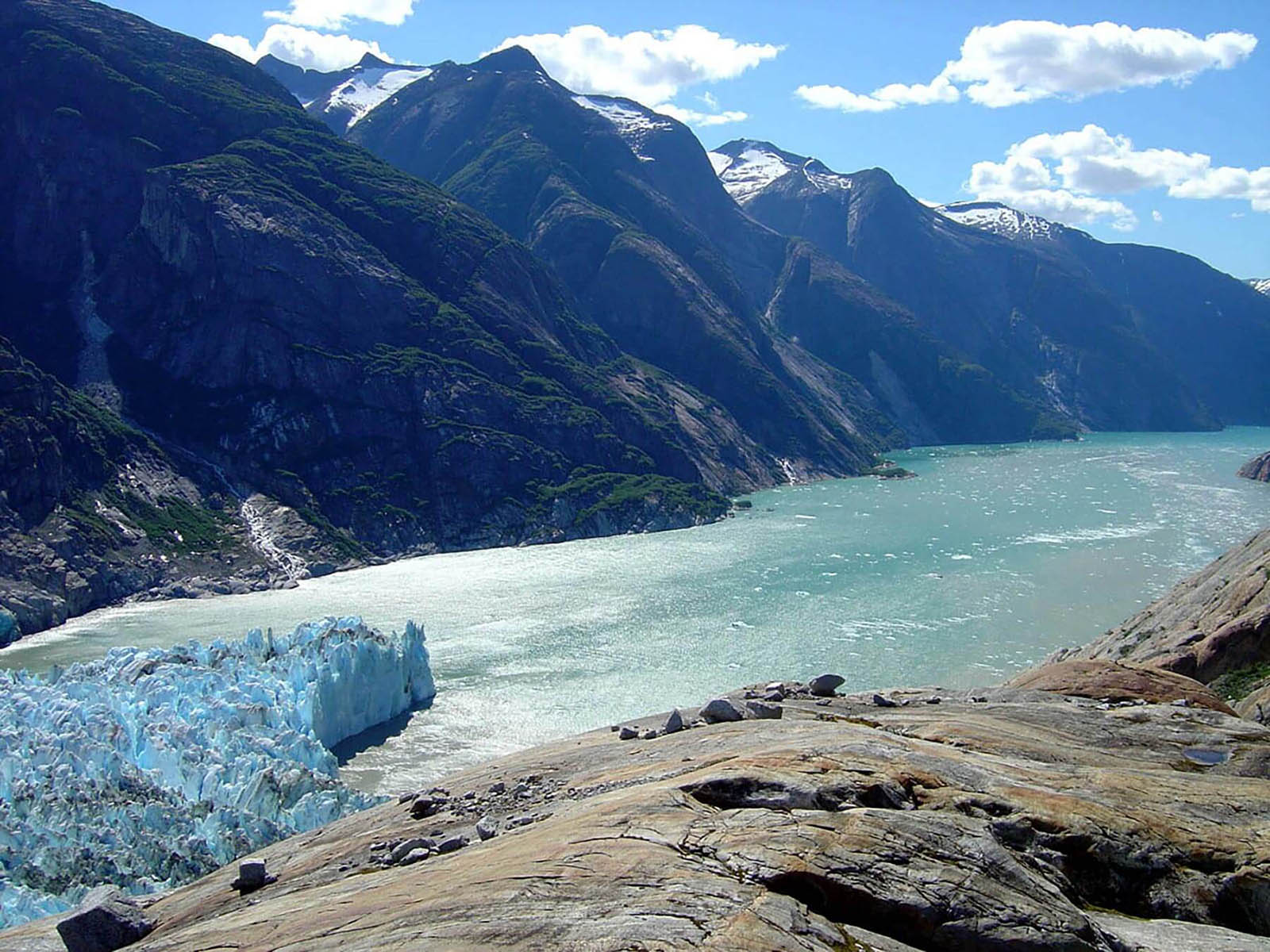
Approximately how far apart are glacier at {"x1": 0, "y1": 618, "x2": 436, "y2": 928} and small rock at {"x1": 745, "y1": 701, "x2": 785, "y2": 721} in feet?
91.8

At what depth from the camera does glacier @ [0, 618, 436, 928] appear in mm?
44156

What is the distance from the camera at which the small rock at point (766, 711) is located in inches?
1075

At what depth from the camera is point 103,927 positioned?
70.0 ft

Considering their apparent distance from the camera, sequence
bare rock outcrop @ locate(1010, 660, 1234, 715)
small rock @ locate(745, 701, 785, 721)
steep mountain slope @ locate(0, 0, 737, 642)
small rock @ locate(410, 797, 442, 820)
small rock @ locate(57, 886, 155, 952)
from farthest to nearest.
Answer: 1. steep mountain slope @ locate(0, 0, 737, 642)
2. bare rock outcrop @ locate(1010, 660, 1234, 715)
3. small rock @ locate(745, 701, 785, 721)
4. small rock @ locate(410, 797, 442, 820)
5. small rock @ locate(57, 886, 155, 952)

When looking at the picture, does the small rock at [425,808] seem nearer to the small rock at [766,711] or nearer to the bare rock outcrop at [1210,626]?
the small rock at [766,711]

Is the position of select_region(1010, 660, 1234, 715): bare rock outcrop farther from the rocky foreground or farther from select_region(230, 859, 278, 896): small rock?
select_region(230, 859, 278, 896): small rock

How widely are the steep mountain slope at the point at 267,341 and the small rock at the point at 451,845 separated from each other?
128245mm

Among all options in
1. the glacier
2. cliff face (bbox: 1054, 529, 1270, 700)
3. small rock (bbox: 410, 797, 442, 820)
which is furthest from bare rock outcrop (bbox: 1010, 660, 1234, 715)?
the glacier

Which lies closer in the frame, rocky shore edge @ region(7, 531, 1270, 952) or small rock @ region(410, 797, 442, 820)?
rocky shore edge @ region(7, 531, 1270, 952)

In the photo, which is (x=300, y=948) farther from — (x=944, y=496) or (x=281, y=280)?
(x=944, y=496)

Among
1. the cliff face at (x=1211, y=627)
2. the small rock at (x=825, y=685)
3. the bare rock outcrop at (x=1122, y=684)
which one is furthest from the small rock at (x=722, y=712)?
the cliff face at (x=1211, y=627)

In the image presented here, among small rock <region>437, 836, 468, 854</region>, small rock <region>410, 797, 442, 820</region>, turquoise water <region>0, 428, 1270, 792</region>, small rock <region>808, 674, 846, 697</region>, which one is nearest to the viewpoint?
small rock <region>437, 836, 468, 854</region>

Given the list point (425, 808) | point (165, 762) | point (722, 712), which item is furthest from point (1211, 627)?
point (165, 762)

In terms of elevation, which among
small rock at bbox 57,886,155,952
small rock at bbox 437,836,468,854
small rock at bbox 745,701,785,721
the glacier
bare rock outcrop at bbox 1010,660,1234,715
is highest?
small rock at bbox 745,701,785,721
